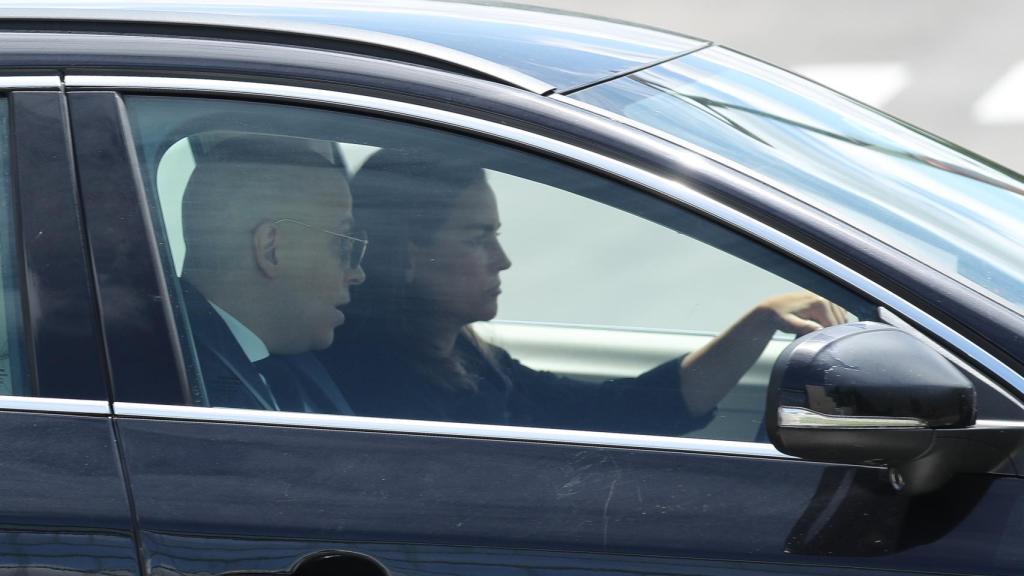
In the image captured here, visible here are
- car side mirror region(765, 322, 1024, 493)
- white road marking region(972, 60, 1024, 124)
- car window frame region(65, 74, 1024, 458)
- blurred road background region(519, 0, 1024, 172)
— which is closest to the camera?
car side mirror region(765, 322, 1024, 493)

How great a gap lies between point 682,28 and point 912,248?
327 inches

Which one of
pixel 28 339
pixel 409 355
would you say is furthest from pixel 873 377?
pixel 28 339

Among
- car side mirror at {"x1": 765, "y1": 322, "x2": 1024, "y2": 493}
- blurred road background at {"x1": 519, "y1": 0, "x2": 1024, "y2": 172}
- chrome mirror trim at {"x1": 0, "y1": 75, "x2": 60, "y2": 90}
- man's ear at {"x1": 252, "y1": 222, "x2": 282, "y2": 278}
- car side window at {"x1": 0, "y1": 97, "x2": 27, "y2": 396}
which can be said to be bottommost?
car side mirror at {"x1": 765, "y1": 322, "x2": 1024, "y2": 493}

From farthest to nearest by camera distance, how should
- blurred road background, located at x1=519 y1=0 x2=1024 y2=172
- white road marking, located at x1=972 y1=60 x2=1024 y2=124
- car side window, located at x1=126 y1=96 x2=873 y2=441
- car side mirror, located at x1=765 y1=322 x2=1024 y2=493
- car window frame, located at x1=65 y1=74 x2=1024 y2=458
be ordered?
blurred road background, located at x1=519 y1=0 x2=1024 y2=172
white road marking, located at x1=972 y1=60 x2=1024 y2=124
car side window, located at x1=126 y1=96 x2=873 y2=441
car window frame, located at x1=65 y1=74 x2=1024 y2=458
car side mirror, located at x1=765 y1=322 x2=1024 y2=493

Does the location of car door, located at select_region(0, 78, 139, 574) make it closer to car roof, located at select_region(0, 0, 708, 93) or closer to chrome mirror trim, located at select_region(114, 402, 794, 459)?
chrome mirror trim, located at select_region(114, 402, 794, 459)

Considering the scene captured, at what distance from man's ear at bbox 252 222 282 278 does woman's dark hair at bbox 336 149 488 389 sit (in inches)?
4.4

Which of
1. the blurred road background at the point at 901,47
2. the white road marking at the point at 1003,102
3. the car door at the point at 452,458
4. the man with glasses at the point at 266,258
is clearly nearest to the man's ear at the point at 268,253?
the man with glasses at the point at 266,258

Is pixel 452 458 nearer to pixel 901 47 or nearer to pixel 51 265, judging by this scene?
pixel 51 265

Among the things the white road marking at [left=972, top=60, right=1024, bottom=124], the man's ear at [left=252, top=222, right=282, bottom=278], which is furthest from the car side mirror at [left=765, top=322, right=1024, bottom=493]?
the white road marking at [left=972, top=60, right=1024, bottom=124]

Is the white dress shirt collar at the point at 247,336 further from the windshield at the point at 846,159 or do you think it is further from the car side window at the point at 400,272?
the windshield at the point at 846,159

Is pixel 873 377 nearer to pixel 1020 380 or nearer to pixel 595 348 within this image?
pixel 1020 380

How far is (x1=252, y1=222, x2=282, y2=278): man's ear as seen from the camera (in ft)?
5.98

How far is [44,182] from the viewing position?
179cm

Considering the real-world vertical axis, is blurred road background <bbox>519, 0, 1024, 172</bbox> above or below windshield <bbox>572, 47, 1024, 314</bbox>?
above
